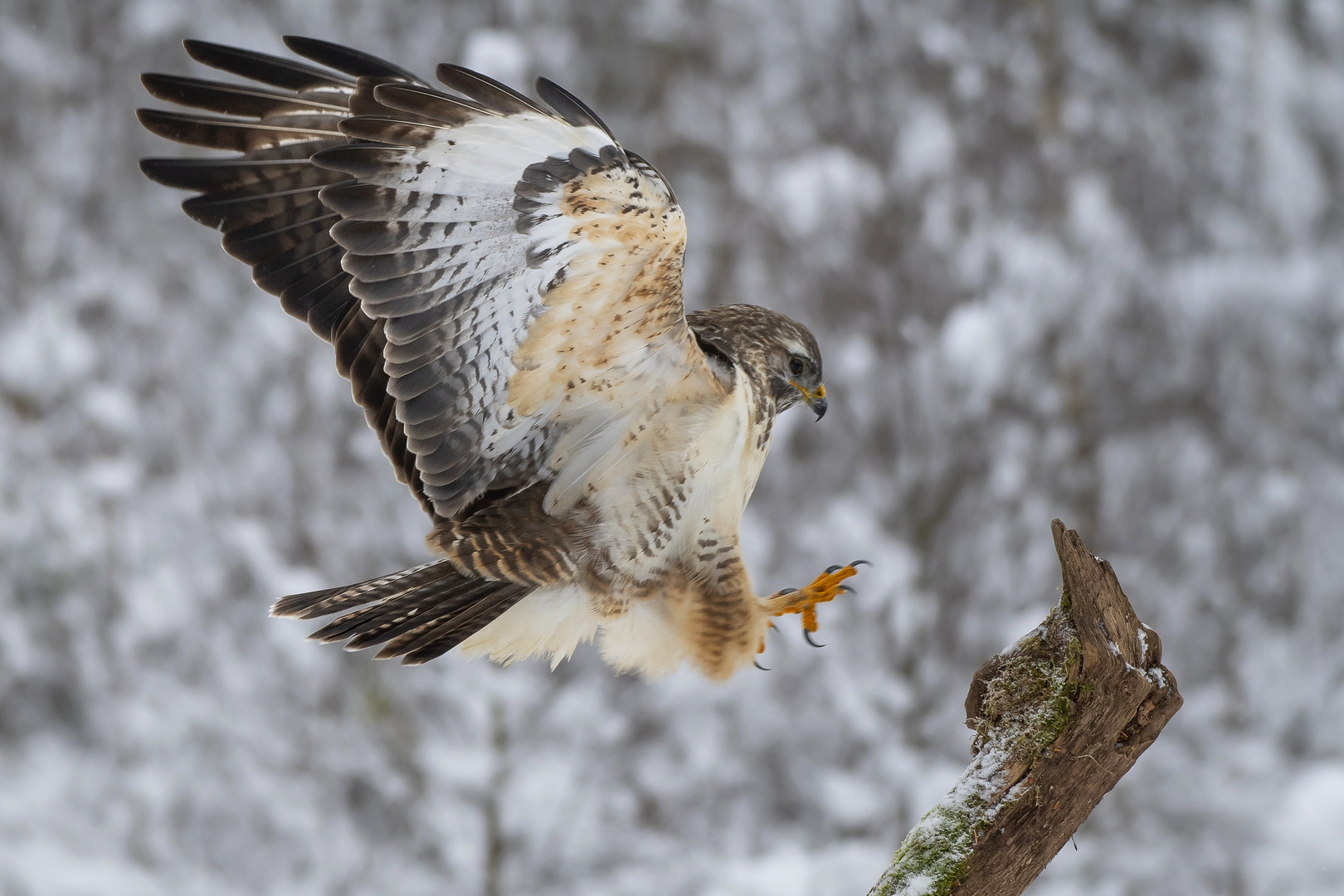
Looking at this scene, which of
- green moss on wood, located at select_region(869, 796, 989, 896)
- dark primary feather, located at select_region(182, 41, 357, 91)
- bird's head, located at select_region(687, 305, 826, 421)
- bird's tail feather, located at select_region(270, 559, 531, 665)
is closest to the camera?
green moss on wood, located at select_region(869, 796, 989, 896)

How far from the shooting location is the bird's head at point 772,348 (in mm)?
3297

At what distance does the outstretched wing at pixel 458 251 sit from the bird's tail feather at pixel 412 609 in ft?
0.73

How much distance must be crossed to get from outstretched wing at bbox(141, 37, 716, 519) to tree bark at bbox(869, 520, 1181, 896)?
1.11m

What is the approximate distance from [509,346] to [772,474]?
4.25 m

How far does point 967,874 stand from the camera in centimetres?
219

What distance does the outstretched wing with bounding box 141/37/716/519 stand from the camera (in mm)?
2393

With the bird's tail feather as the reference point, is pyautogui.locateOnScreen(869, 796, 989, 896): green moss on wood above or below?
below

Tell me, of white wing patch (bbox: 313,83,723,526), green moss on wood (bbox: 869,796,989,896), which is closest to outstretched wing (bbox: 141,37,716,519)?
white wing patch (bbox: 313,83,723,526)

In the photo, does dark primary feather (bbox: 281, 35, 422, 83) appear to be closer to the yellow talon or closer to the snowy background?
the yellow talon

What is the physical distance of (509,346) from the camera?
8.66 feet

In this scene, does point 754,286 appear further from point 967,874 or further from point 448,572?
point 967,874

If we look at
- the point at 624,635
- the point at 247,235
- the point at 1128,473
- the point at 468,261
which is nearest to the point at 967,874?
the point at 624,635

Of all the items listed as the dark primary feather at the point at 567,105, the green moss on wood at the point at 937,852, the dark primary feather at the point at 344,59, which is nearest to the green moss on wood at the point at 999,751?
the green moss on wood at the point at 937,852

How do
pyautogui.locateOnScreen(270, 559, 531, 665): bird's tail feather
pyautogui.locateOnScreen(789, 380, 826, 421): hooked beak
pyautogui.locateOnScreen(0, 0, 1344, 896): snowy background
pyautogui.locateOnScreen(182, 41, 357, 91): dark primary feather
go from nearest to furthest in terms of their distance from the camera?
1. pyautogui.locateOnScreen(182, 41, 357, 91): dark primary feather
2. pyautogui.locateOnScreen(270, 559, 531, 665): bird's tail feather
3. pyautogui.locateOnScreen(789, 380, 826, 421): hooked beak
4. pyautogui.locateOnScreen(0, 0, 1344, 896): snowy background
